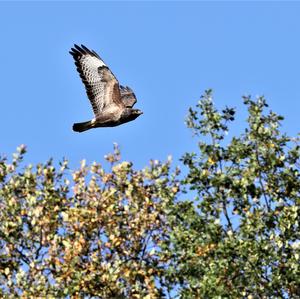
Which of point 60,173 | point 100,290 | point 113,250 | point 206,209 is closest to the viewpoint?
point 206,209

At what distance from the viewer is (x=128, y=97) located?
86.8 feet

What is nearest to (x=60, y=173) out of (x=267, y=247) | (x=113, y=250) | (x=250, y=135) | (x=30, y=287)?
(x=113, y=250)

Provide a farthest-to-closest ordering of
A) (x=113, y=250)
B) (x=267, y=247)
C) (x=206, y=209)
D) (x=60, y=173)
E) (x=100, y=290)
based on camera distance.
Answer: (x=60, y=173) < (x=113, y=250) < (x=100, y=290) < (x=206, y=209) < (x=267, y=247)

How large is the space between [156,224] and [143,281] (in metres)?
1.78

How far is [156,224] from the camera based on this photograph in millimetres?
26281

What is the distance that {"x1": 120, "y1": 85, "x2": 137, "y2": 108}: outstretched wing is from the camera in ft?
84.2

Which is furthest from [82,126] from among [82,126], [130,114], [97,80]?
[97,80]

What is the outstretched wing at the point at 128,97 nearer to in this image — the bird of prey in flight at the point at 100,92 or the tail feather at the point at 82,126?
the bird of prey in flight at the point at 100,92

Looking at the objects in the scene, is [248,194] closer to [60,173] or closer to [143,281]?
[143,281]

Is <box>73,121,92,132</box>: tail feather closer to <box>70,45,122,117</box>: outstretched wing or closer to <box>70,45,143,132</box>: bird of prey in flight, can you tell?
<box>70,45,143,132</box>: bird of prey in flight

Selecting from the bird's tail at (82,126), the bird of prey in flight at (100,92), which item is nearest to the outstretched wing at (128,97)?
the bird of prey in flight at (100,92)

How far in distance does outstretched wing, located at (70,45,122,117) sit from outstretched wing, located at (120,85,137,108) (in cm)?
81

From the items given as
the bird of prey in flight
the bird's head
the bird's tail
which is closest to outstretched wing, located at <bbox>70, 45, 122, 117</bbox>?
the bird of prey in flight

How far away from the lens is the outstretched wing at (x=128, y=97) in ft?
84.2
